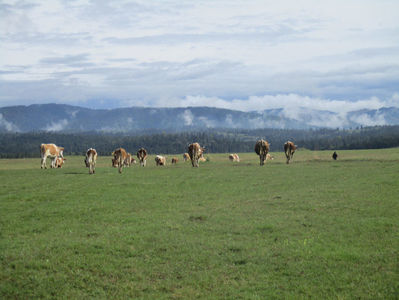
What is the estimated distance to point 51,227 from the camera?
50.4 ft

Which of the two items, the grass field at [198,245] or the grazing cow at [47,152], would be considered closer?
the grass field at [198,245]

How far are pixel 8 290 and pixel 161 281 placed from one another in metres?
4.04

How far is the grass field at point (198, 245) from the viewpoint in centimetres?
1023

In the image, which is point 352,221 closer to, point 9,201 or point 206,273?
point 206,273

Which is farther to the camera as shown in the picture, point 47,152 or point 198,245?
point 47,152

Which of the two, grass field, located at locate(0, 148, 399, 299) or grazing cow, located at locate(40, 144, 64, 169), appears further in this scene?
grazing cow, located at locate(40, 144, 64, 169)

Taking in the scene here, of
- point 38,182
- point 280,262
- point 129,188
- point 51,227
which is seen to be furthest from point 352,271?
point 38,182

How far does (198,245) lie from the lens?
1320 centimetres

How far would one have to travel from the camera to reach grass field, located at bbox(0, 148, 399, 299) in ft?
33.6

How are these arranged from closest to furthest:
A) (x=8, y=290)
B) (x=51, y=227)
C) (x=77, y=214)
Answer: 1. (x=8, y=290)
2. (x=51, y=227)
3. (x=77, y=214)

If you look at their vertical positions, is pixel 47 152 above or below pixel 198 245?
above

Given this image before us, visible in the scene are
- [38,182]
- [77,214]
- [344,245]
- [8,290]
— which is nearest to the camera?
[8,290]

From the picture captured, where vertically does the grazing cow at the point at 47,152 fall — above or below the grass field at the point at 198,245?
above

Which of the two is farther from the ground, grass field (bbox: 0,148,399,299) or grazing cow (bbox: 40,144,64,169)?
grazing cow (bbox: 40,144,64,169)
